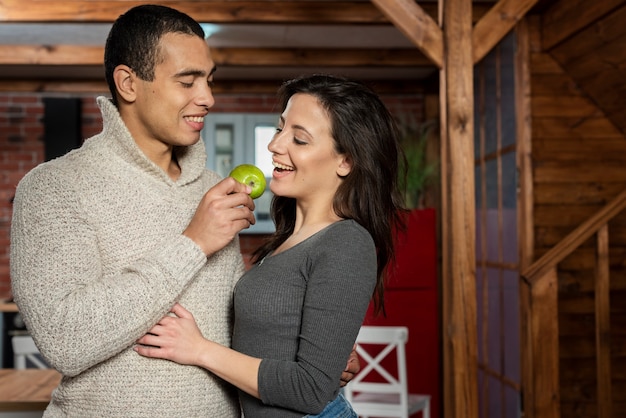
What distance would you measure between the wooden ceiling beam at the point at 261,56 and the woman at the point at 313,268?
12.6 feet

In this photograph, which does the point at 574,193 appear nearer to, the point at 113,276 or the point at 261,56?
the point at 261,56

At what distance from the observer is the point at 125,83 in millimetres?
1645

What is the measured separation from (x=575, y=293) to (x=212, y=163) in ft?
10.6

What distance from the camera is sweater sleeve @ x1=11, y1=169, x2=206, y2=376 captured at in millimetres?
1402

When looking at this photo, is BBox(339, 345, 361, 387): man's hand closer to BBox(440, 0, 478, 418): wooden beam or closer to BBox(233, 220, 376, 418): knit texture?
BBox(233, 220, 376, 418): knit texture

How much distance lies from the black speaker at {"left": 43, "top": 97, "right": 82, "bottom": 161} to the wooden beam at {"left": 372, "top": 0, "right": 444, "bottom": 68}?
415 centimetres

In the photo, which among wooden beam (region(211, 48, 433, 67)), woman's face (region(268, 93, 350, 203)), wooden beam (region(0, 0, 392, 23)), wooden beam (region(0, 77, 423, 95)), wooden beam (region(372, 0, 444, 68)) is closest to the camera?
woman's face (region(268, 93, 350, 203))

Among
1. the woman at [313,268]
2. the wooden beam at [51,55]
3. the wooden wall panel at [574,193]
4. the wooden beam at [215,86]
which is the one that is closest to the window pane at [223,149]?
the wooden beam at [215,86]

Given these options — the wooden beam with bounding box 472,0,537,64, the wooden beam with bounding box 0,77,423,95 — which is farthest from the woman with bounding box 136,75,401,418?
the wooden beam with bounding box 0,77,423,95

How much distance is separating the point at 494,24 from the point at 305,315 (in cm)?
212

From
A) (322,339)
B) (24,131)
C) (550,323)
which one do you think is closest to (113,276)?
(322,339)

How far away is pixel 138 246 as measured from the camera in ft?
5.15

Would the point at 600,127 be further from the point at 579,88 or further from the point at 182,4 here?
the point at 182,4

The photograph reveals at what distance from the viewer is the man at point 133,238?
55.9 inches
